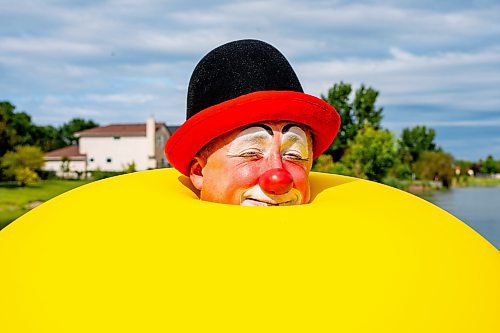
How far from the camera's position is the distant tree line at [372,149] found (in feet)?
93.1

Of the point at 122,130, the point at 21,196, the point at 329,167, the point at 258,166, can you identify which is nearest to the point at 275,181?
the point at 258,166

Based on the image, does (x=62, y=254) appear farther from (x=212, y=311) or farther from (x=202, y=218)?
(x=212, y=311)

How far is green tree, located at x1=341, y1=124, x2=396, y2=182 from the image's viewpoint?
28266mm

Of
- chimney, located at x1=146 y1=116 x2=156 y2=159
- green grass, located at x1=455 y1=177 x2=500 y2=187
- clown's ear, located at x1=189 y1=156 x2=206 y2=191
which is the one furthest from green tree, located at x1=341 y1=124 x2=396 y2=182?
clown's ear, located at x1=189 y1=156 x2=206 y2=191

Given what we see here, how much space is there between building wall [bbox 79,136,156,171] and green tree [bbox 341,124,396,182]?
9.73 m

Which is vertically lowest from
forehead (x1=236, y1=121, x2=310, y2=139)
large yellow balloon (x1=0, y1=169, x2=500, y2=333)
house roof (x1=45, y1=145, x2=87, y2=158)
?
large yellow balloon (x1=0, y1=169, x2=500, y2=333)

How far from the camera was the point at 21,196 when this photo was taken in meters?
23.5

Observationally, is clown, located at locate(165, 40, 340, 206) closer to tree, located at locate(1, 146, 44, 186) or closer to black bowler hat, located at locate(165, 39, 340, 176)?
black bowler hat, located at locate(165, 39, 340, 176)

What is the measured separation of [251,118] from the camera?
2.40m

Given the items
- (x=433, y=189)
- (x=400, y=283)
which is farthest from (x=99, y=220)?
(x=433, y=189)

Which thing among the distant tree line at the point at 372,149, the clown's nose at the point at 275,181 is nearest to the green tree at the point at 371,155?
the distant tree line at the point at 372,149

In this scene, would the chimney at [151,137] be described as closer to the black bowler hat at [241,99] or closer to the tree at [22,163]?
the tree at [22,163]

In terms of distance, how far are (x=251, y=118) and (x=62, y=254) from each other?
2.55 feet

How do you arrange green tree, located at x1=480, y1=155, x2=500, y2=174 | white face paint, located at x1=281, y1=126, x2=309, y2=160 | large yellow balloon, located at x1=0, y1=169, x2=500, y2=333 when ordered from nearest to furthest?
large yellow balloon, located at x1=0, y1=169, x2=500, y2=333 → white face paint, located at x1=281, y1=126, x2=309, y2=160 → green tree, located at x1=480, y1=155, x2=500, y2=174
